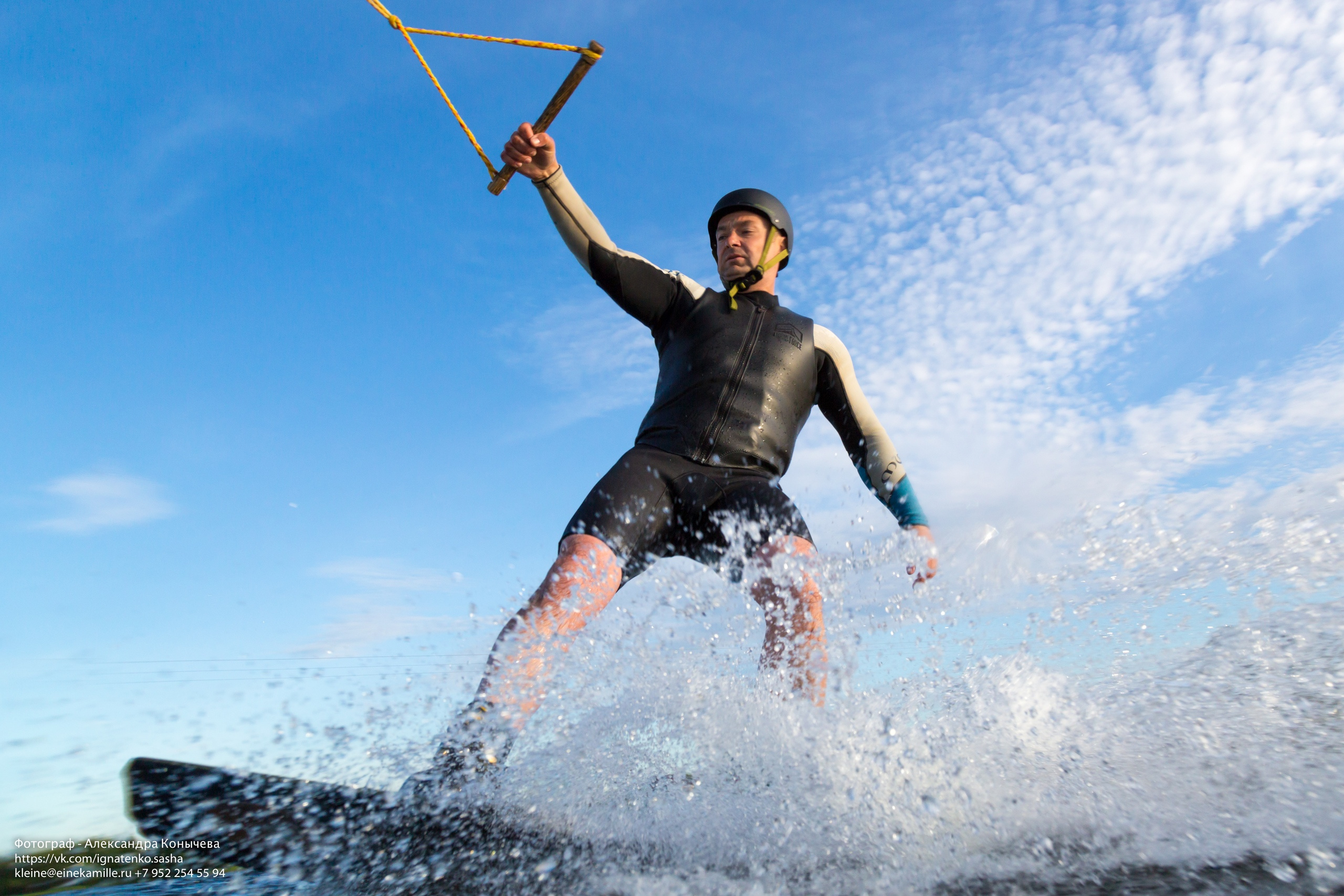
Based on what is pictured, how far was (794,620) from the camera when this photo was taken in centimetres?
264

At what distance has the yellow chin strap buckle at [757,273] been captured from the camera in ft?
11.0

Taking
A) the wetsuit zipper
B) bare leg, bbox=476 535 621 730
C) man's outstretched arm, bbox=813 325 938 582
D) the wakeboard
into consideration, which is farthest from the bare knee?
the wakeboard

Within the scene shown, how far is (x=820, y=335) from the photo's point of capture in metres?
3.41

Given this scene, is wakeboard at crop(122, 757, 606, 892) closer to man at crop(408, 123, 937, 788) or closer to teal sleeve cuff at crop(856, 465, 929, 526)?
man at crop(408, 123, 937, 788)

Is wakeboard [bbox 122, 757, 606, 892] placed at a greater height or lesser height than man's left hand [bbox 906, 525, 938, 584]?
lesser

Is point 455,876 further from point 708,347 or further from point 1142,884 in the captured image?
point 708,347

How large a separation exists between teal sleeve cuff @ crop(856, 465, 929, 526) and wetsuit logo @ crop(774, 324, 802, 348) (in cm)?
83

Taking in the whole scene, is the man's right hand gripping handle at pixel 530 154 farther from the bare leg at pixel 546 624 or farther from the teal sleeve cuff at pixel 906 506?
the teal sleeve cuff at pixel 906 506

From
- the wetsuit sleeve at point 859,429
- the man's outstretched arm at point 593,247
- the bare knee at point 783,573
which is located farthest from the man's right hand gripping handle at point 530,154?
the bare knee at point 783,573

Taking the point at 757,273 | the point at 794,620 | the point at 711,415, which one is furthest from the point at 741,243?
the point at 794,620

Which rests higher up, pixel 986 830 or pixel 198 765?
pixel 198 765

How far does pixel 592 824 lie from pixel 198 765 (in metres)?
1.40

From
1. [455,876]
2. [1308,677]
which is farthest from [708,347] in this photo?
[1308,677]

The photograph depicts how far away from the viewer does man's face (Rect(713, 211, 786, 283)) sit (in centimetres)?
340
